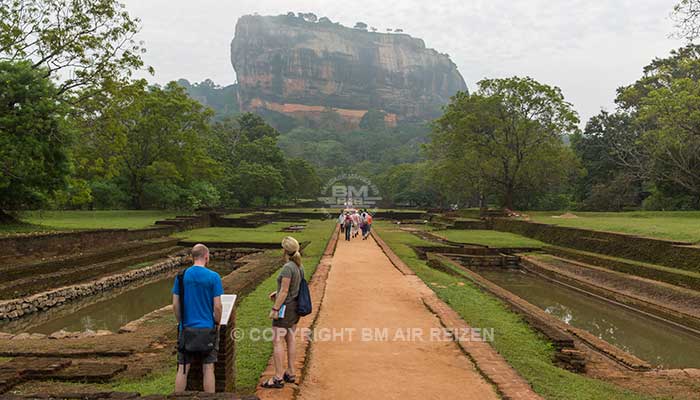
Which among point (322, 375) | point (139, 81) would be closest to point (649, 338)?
Answer: point (322, 375)

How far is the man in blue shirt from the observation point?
3765 millimetres

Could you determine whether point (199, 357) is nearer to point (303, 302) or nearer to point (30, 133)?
point (303, 302)

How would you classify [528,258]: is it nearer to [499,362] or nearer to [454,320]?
[454,320]

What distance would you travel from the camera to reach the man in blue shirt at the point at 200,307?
148 inches

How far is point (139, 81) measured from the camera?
64.2 feet

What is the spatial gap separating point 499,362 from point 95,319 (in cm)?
904

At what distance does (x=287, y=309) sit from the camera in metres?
4.45

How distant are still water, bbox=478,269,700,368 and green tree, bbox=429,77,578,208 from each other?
2058cm

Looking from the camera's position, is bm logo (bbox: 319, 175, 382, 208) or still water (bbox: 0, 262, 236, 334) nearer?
still water (bbox: 0, 262, 236, 334)

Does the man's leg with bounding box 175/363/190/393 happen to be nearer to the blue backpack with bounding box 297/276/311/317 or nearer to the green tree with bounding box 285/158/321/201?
the blue backpack with bounding box 297/276/311/317

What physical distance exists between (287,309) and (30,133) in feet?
45.4

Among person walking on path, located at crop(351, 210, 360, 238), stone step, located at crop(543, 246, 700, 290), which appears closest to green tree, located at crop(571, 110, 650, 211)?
stone step, located at crop(543, 246, 700, 290)

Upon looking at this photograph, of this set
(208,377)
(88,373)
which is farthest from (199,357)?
(88,373)

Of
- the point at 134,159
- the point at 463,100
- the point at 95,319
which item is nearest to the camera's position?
the point at 95,319
